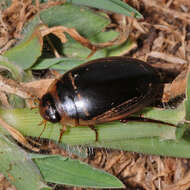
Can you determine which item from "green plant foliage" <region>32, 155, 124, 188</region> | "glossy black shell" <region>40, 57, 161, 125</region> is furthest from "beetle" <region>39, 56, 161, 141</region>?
"green plant foliage" <region>32, 155, 124, 188</region>

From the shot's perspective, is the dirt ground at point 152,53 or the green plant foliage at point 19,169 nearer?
the green plant foliage at point 19,169

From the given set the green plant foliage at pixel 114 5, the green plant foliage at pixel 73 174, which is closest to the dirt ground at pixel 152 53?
the green plant foliage at pixel 114 5

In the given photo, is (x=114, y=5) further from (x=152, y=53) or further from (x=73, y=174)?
(x=73, y=174)

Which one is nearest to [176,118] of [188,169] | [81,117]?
[81,117]

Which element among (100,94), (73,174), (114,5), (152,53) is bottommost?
(73,174)

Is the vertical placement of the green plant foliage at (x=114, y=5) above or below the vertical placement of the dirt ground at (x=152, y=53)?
above

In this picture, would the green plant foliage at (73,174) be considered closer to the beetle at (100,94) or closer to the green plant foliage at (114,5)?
the beetle at (100,94)

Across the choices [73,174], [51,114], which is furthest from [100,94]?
[73,174]
